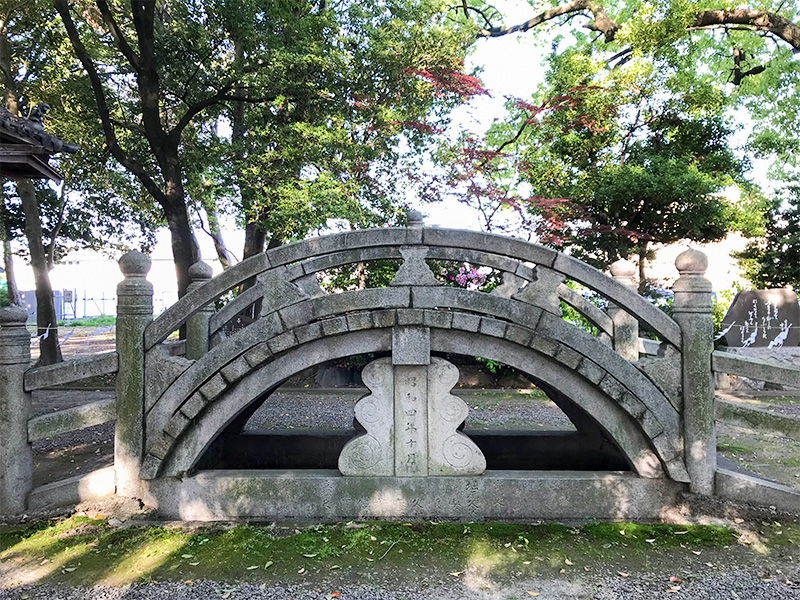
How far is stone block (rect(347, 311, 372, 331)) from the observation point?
438 cm

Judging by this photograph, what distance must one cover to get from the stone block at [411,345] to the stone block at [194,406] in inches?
66.2

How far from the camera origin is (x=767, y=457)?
6652mm

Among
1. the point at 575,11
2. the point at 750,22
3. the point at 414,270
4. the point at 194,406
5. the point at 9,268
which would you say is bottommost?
the point at 194,406

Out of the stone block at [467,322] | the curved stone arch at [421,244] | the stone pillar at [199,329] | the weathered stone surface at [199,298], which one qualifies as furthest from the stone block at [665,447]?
the stone pillar at [199,329]

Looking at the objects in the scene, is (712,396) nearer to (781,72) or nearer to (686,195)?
(686,195)

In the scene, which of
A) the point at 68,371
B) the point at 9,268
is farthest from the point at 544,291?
the point at 9,268

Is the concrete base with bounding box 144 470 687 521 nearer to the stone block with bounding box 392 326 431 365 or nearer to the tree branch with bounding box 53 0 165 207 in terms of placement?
the stone block with bounding box 392 326 431 365

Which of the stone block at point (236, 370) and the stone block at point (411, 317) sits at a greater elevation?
the stone block at point (411, 317)

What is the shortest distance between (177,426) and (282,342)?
1.15 metres

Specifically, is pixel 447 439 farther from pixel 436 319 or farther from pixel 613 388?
pixel 613 388

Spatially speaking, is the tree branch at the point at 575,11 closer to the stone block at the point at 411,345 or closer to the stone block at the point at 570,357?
the stone block at the point at 570,357

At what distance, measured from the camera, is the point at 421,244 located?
4418 mm

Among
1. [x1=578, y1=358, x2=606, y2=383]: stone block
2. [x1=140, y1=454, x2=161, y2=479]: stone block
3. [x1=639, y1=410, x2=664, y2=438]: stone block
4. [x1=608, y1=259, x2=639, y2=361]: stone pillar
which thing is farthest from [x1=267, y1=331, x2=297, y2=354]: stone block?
[x1=608, y1=259, x2=639, y2=361]: stone pillar

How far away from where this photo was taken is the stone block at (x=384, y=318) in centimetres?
438
